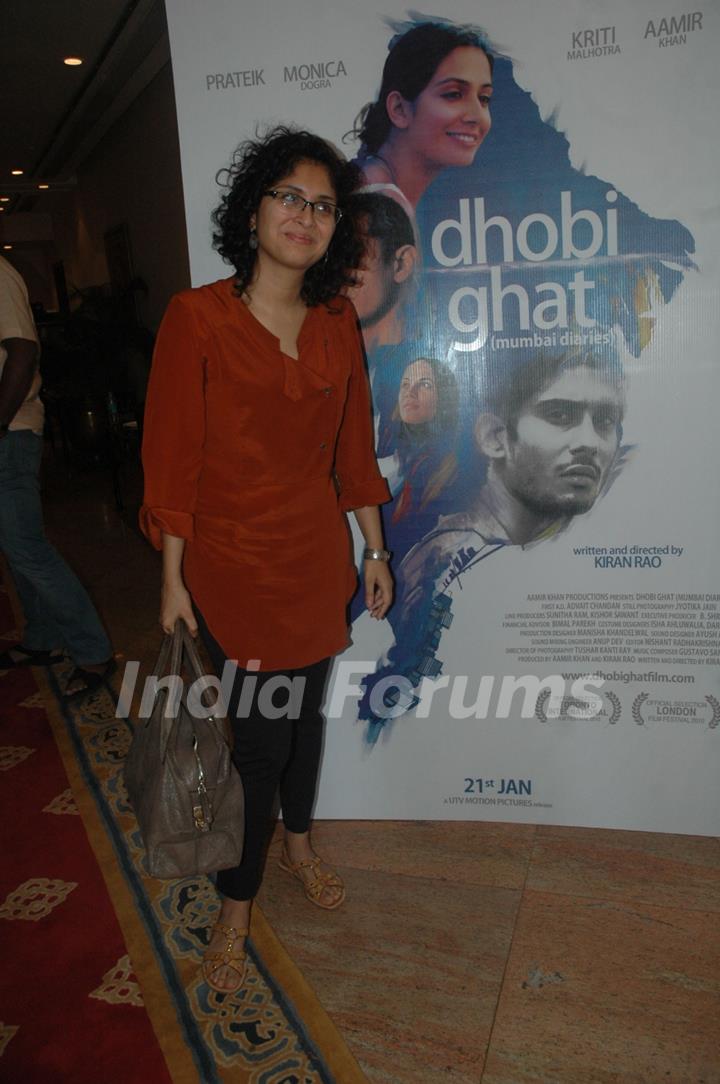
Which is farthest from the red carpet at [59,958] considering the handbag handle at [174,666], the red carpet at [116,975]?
the handbag handle at [174,666]

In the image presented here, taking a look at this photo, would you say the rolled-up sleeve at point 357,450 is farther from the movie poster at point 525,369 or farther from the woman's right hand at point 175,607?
the woman's right hand at point 175,607

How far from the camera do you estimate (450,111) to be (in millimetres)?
1676

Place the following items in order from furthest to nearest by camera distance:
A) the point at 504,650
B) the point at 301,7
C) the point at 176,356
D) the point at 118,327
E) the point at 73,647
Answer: the point at 118,327, the point at 73,647, the point at 504,650, the point at 301,7, the point at 176,356

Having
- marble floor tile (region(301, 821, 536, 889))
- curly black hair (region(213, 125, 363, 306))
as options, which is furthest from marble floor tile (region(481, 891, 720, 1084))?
curly black hair (region(213, 125, 363, 306))

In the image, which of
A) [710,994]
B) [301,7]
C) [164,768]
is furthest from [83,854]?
[301,7]

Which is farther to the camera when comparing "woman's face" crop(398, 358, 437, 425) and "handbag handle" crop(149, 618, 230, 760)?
"woman's face" crop(398, 358, 437, 425)

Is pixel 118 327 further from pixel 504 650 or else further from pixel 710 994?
pixel 710 994

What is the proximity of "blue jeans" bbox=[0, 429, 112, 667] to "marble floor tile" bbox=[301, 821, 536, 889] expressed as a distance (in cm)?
120

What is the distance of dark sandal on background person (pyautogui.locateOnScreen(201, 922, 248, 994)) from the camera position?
160 cm

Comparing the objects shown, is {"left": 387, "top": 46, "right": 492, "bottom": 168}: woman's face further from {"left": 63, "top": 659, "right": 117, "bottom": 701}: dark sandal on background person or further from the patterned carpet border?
{"left": 63, "top": 659, "right": 117, "bottom": 701}: dark sandal on background person

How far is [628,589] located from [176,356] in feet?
3.51

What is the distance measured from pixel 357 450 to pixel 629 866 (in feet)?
3.64

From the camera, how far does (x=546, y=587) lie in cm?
188

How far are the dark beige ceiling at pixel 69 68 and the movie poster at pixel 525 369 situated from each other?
419 cm
